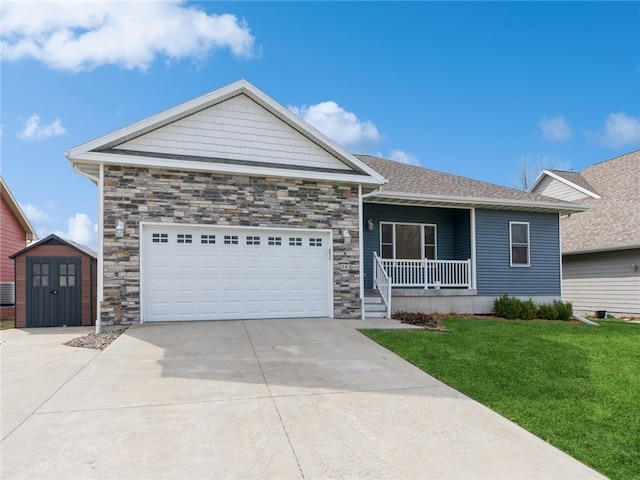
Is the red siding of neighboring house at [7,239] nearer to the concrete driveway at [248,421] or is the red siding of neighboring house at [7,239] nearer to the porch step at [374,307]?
the concrete driveway at [248,421]

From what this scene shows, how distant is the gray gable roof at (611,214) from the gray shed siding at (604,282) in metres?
0.59

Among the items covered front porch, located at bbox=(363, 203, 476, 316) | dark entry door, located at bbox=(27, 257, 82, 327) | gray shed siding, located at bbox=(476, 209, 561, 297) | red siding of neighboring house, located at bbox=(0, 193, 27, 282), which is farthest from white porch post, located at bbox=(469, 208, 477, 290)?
red siding of neighboring house, located at bbox=(0, 193, 27, 282)

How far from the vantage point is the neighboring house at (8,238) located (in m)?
15.5

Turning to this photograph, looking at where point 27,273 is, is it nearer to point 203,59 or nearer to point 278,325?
point 278,325

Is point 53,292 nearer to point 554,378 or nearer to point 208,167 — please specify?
point 208,167

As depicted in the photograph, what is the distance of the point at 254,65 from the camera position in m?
15.2

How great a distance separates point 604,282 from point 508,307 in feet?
19.2

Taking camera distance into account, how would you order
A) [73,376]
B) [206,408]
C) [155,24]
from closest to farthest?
[206,408] → [73,376] → [155,24]

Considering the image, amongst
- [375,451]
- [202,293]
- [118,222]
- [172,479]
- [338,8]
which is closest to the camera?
[172,479]

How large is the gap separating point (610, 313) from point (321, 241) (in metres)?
12.2

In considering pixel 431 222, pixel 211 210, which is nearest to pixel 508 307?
pixel 431 222

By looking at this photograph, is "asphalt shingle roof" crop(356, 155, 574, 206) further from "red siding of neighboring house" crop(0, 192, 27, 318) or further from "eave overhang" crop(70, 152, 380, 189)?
"red siding of neighboring house" crop(0, 192, 27, 318)

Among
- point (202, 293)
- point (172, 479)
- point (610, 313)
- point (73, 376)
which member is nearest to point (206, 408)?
point (172, 479)

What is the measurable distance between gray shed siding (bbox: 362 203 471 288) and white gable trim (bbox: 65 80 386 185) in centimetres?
278
